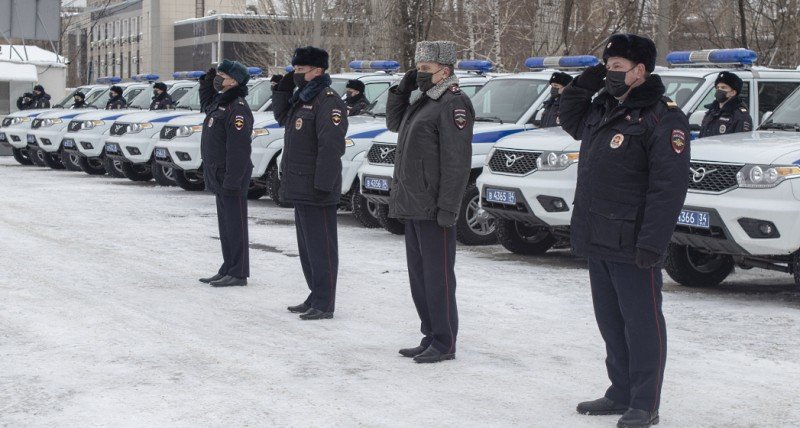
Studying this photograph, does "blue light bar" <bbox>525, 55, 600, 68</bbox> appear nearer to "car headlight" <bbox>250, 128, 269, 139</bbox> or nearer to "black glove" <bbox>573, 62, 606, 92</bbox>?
"car headlight" <bbox>250, 128, 269, 139</bbox>

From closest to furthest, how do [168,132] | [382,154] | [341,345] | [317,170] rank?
1. [341,345]
2. [317,170]
3. [382,154]
4. [168,132]

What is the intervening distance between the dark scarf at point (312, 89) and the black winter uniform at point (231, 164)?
4.05 feet

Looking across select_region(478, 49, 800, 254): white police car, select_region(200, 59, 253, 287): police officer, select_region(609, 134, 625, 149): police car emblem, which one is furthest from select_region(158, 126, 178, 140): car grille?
select_region(609, 134, 625, 149): police car emblem

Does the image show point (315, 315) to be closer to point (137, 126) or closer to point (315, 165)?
point (315, 165)

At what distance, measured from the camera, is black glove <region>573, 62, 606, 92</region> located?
Result: 600 centimetres

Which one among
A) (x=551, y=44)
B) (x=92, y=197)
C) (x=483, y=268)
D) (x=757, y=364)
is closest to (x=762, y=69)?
(x=483, y=268)

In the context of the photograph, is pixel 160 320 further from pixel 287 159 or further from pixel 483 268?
pixel 483 268

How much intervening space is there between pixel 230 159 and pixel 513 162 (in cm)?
283

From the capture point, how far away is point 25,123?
2502 centimetres

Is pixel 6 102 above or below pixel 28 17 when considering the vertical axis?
below

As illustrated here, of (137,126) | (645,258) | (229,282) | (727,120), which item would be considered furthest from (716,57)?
(137,126)

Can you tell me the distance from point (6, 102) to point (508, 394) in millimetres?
26447

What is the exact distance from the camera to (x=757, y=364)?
7.34 meters

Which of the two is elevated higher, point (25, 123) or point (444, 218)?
point (444, 218)
